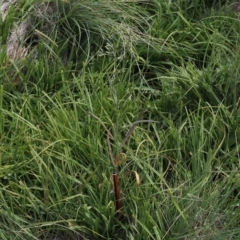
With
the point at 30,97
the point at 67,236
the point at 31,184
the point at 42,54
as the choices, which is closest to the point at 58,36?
the point at 42,54

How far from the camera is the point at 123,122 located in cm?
269

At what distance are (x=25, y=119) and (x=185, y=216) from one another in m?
0.83

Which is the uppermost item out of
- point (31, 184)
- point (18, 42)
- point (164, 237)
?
point (18, 42)

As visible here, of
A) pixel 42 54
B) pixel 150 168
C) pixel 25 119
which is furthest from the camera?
pixel 42 54

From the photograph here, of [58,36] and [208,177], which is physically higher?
[58,36]

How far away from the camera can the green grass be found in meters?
2.32

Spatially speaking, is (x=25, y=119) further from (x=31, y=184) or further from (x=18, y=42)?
(x=18, y=42)

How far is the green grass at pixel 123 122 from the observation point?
232cm

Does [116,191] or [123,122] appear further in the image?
[123,122]

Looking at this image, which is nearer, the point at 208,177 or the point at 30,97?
the point at 208,177

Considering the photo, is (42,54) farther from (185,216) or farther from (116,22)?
(185,216)

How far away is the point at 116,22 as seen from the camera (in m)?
3.18

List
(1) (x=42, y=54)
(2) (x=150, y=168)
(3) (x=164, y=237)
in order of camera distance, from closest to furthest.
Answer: (3) (x=164, y=237)
(2) (x=150, y=168)
(1) (x=42, y=54)

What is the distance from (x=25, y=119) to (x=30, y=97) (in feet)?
0.60
